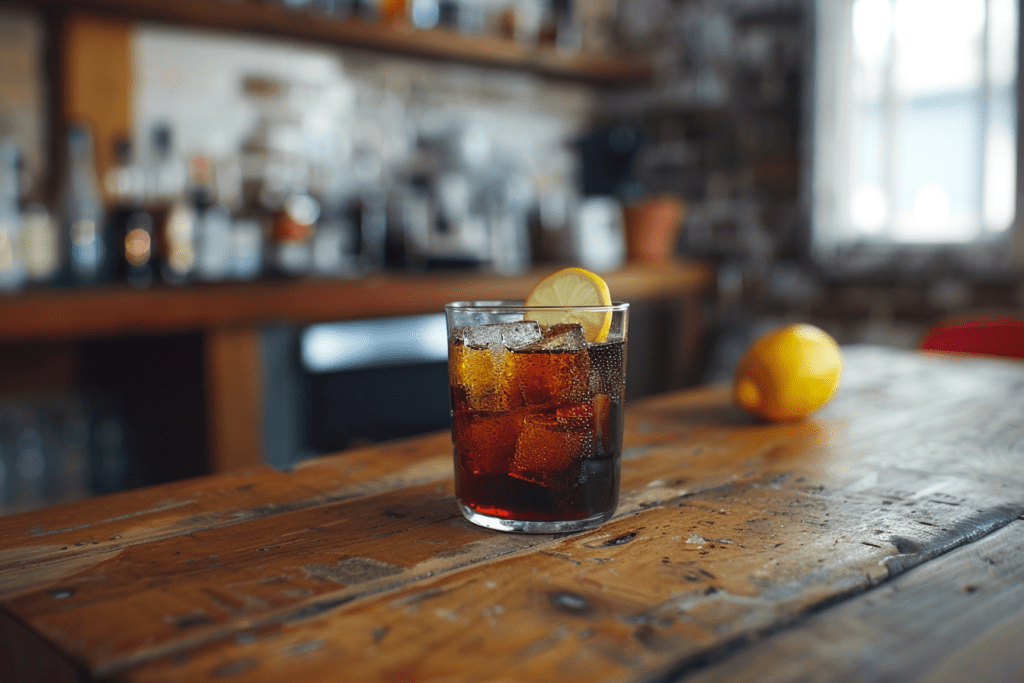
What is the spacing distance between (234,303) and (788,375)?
4.19ft

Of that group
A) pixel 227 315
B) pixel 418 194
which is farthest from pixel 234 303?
pixel 418 194

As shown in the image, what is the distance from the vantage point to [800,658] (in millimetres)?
383

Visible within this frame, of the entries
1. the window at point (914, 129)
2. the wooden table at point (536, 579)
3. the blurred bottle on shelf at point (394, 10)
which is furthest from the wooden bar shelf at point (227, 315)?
the window at point (914, 129)

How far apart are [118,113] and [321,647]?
6.85ft

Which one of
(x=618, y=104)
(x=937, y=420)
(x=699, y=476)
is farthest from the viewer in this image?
(x=618, y=104)

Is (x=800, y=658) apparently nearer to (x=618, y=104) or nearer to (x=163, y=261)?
(x=163, y=261)

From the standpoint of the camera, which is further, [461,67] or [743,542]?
[461,67]

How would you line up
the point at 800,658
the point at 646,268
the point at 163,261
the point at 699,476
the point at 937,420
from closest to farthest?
the point at 800,658
the point at 699,476
the point at 937,420
the point at 163,261
the point at 646,268

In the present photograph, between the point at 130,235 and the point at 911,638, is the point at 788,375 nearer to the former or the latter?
the point at 911,638

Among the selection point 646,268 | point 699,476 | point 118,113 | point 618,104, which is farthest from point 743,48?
point 699,476

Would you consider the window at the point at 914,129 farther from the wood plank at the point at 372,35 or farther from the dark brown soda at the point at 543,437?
the dark brown soda at the point at 543,437

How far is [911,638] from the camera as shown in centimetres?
40

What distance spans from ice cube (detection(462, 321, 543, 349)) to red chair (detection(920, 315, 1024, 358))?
1405 mm

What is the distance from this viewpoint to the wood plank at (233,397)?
182 cm
